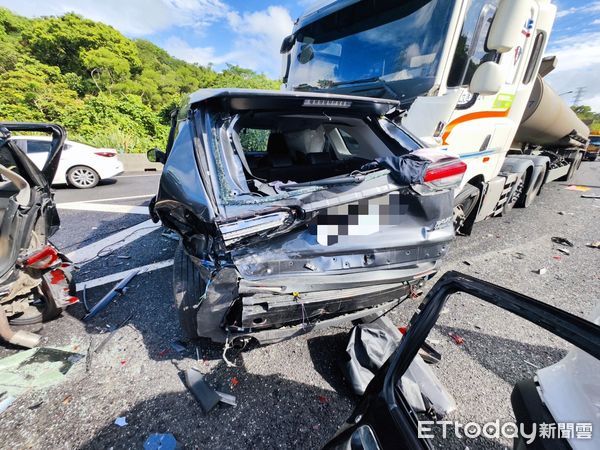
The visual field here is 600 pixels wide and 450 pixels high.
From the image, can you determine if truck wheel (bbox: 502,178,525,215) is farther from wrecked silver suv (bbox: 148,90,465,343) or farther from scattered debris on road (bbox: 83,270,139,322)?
scattered debris on road (bbox: 83,270,139,322)

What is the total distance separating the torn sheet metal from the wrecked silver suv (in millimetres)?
220

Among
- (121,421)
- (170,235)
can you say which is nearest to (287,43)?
(170,235)

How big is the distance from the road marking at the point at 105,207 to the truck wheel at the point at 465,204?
16.6ft

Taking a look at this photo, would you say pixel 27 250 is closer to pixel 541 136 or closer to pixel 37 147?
pixel 37 147

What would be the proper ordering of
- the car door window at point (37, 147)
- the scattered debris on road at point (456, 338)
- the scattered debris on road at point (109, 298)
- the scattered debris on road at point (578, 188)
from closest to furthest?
the scattered debris on road at point (456, 338), the scattered debris on road at point (109, 298), the car door window at point (37, 147), the scattered debris on road at point (578, 188)

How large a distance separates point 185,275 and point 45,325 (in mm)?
A: 1397

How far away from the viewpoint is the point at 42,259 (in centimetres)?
198

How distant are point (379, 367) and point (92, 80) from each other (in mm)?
33564

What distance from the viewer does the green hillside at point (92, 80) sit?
608 inches

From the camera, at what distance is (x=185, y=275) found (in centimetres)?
190

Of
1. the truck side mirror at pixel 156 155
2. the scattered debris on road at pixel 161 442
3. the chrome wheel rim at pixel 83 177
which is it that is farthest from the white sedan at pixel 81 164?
the scattered debris on road at pixel 161 442

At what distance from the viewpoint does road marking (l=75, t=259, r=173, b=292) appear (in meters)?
2.74

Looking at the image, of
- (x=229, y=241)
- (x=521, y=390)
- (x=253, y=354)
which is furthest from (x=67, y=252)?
(x=521, y=390)

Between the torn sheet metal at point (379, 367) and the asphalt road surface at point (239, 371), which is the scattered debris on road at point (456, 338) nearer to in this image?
the asphalt road surface at point (239, 371)
